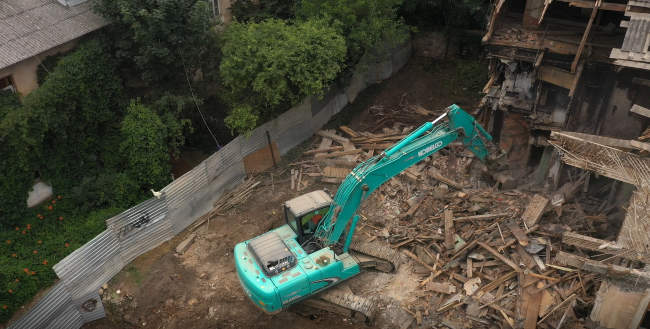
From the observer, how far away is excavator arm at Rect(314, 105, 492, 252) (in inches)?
565

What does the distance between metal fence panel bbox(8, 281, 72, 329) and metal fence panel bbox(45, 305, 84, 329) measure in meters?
0.12

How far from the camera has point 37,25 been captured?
17.7m

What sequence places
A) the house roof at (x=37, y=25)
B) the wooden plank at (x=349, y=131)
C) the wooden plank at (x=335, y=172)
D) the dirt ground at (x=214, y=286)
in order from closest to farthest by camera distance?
1. the dirt ground at (x=214, y=286)
2. the house roof at (x=37, y=25)
3. the wooden plank at (x=335, y=172)
4. the wooden plank at (x=349, y=131)

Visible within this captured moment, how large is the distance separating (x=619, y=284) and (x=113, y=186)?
628 inches

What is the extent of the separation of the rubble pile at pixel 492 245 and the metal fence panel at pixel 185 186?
20.0ft

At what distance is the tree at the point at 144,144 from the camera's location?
61.7 feet

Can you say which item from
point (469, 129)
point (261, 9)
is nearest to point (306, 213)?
point (469, 129)

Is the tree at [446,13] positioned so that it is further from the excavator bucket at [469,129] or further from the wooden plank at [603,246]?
the wooden plank at [603,246]

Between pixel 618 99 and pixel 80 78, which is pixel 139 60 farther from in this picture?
pixel 618 99

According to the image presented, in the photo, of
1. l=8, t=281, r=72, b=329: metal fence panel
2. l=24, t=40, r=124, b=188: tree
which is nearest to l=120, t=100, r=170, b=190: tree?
l=24, t=40, r=124, b=188: tree

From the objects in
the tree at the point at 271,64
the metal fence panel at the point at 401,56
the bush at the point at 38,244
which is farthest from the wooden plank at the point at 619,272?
the metal fence panel at the point at 401,56

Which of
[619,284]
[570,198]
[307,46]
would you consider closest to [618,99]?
[570,198]

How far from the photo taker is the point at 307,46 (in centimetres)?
1956

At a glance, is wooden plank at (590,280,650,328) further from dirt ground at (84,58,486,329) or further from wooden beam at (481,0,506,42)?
wooden beam at (481,0,506,42)
